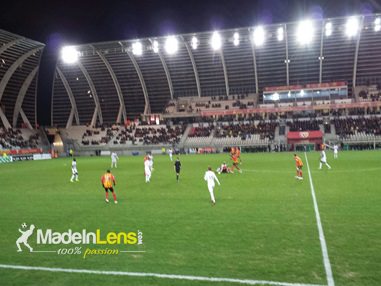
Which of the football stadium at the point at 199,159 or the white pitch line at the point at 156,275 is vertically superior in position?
the football stadium at the point at 199,159

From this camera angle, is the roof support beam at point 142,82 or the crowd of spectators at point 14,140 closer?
the crowd of spectators at point 14,140

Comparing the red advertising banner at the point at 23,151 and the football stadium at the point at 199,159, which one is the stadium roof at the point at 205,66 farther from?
the red advertising banner at the point at 23,151

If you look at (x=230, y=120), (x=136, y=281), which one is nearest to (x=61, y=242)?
(x=136, y=281)

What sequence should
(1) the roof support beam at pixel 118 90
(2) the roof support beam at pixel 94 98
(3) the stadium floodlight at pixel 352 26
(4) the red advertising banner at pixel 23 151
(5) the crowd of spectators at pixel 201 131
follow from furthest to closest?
(2) the roof support beam at pixel 94 98, (1) the roof support beam at pixel 118 90, (5) the crowd of spectators at pixel 201 131, (4) the red advertising banner at pixel 23 151, (3) the stadium floodlight at pixel 352 26

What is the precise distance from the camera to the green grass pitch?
6973 millimetres

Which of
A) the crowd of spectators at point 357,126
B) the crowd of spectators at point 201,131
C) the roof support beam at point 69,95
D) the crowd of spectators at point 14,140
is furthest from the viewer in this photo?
the roof support beam at point 69,95

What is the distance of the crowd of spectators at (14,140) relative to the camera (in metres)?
59.4

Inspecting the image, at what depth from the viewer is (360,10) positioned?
132 feet

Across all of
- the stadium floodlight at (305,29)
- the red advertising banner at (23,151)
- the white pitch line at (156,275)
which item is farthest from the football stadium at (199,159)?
the red advertising banner at (23,151)

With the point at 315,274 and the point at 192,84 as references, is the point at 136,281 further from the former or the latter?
the point at 192,84

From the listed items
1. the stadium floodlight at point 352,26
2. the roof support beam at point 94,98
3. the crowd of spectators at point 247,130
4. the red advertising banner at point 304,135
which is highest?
the stadium floodlight at point 352,26

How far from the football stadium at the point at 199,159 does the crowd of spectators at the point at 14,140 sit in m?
0.39

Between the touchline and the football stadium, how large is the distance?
8cm

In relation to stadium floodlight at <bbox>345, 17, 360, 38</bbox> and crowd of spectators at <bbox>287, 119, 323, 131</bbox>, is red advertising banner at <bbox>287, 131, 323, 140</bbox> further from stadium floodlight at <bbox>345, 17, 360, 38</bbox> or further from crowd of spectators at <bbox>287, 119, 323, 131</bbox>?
stadium floodlight at <bbox>345, 17, 360, 38</bbox>
